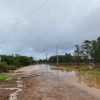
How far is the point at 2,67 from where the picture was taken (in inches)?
2357

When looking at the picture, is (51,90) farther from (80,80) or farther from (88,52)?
(88,52)

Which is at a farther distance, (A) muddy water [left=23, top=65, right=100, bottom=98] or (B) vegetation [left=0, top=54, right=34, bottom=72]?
(B) vegetation [left=0, top=54, right=34, bottom=72]

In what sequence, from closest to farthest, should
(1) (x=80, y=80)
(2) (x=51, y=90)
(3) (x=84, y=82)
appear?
1. (2) (x=51, y=90)
2. (3) (x=84, y=82)
3. (1) (x=80, y=80)

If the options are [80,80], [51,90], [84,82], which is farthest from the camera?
[80,80]

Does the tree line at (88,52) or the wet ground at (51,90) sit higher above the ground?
the tree line at (88,52)

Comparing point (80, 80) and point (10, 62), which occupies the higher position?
point (10, 62)

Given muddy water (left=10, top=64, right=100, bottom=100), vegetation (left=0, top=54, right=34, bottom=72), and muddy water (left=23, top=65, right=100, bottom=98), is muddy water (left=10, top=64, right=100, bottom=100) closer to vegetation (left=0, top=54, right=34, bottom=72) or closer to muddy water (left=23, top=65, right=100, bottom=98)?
muddy water (left=23, top=65, right=100, bottom=98)

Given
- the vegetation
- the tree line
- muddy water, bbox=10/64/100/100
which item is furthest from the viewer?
the tree line

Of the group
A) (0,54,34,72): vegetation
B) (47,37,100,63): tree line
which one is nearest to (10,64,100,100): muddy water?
(0,54,34,72): vegetation

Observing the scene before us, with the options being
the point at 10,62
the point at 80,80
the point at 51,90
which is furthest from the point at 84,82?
the point at 10,62

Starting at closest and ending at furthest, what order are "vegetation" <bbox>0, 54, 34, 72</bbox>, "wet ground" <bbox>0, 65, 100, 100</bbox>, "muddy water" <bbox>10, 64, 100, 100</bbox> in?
1. "wet ground" <bbox>0, 65, 100, 100</bbox>
2. "muddy water" <bbox>10, 64, 100, 100</bbox>
3. "vegetation" <bbox>0, 54, 34, 72</bbox>

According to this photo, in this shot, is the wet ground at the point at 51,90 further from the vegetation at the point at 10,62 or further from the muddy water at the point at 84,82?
the vegetation at the point at 10,62

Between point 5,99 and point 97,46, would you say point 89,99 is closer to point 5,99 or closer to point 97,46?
point 5,99

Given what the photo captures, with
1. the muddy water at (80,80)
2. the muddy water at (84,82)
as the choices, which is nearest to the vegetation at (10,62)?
the muddy water at (80,80)
